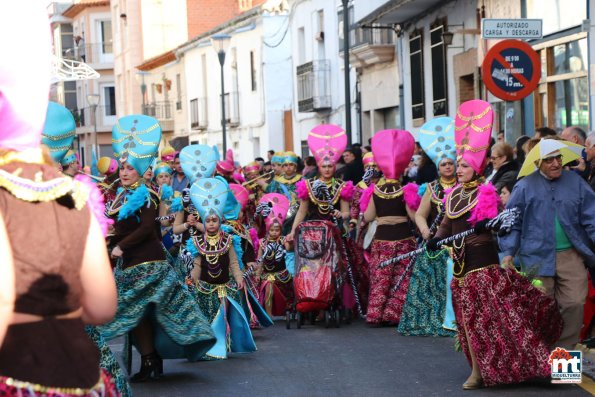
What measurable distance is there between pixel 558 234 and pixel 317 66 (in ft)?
86.7

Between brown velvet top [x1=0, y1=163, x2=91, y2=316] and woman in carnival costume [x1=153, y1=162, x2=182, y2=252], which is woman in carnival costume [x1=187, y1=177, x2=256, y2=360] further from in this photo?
brown velvet top [x1=0, y1=163, x2=91, y2=316]

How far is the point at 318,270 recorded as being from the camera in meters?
Answer: 13.1

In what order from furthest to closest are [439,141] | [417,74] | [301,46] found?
[301,46] → [417,74] → [439,141]

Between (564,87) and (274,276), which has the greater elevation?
(564,87)

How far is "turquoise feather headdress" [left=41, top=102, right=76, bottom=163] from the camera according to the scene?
29.9ft

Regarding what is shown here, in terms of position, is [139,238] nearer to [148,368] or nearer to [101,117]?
[148,368]

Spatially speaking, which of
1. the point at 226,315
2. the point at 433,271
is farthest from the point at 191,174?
the point at 433,271

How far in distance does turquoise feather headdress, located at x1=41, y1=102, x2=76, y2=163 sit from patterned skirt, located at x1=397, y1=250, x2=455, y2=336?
4.44m

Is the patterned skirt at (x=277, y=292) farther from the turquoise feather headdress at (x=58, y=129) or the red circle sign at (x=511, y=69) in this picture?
the turquoise feather headdress at (x=58, y=129)

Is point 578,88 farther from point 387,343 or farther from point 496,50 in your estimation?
point 387,343

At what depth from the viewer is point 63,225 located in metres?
3.89

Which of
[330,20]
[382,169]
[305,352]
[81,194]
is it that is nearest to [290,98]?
[330,20]

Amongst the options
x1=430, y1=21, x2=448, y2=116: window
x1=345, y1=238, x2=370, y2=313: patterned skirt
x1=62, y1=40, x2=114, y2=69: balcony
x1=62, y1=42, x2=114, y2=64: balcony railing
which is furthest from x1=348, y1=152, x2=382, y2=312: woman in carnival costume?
x1=62, y1=42, x2=114, y2=64: balcony railing

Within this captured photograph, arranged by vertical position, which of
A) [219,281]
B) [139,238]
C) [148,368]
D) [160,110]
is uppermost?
[160,110]
